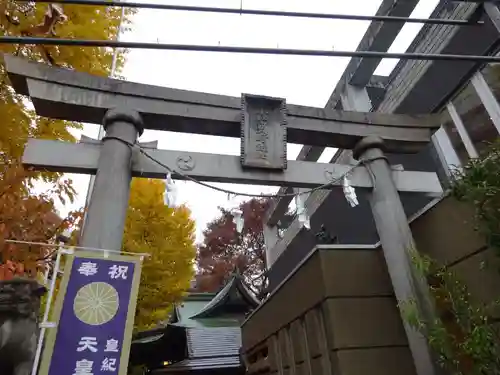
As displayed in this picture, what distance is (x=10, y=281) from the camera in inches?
163

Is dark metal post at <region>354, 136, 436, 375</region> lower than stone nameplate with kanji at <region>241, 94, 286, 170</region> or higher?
lower

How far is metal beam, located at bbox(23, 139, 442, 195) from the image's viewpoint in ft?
16.9

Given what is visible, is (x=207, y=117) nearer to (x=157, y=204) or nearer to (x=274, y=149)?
(x=274, y=149)

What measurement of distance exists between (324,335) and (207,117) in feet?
12.8

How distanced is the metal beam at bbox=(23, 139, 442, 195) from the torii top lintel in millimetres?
606

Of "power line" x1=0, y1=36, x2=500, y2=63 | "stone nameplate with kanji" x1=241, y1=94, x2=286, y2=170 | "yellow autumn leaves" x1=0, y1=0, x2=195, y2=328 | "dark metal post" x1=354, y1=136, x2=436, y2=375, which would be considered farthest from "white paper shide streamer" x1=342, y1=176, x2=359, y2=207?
"yellow autumn leaves" x1=0, y1=0, x2=195, y2=328

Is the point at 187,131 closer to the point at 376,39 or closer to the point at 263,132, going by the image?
the point at 263,132

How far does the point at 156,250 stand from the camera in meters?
17.9

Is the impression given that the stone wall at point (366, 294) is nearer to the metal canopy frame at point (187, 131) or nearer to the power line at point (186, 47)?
the metal canopy frame at point (187, 131)

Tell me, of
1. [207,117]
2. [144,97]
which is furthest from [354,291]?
[144,97]

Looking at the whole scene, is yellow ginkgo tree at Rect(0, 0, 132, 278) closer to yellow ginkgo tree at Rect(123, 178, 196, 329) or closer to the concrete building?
the concrete building

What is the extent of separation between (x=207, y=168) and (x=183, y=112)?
1.01 metres

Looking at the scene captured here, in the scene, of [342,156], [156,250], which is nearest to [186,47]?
[342,156]

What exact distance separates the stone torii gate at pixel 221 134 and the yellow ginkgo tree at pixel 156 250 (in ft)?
38.7
